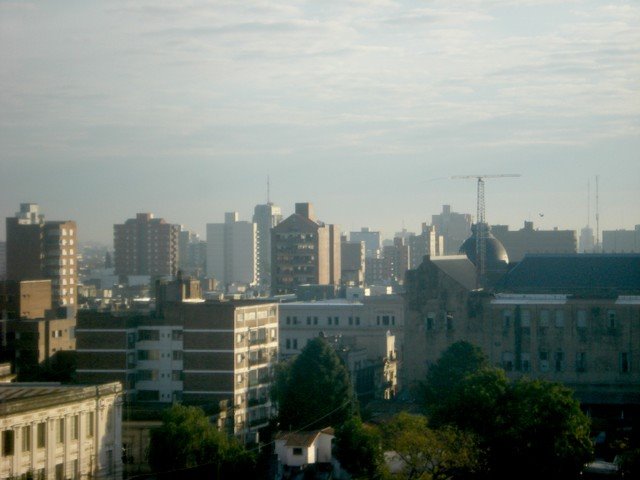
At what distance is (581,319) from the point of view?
238 feet

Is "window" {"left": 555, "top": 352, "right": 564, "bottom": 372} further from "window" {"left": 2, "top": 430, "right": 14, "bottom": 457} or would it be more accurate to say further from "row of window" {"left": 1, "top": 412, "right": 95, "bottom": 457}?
"window" {"left": 2, "top": 430, "right": 14, "bottom": 457}

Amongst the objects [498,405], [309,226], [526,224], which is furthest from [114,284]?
[498,405]

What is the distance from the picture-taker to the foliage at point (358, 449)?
1954 inches

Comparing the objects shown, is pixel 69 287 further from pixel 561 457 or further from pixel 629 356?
pixel 561 457

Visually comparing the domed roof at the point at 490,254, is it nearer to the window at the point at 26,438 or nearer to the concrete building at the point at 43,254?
the concrete building at the point at 43,254

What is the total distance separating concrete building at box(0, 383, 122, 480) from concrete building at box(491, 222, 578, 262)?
12256cm

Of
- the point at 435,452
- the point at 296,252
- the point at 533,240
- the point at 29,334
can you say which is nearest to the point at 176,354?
the point at 435,452

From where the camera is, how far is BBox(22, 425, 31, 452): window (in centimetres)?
3959

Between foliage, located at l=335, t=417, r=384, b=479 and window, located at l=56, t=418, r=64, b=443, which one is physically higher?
window, located at l=56, t=418, r=64, b=443

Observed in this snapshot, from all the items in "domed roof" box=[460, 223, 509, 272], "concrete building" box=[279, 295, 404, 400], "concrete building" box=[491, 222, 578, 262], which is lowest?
"concrete building" box=[279, 295, 404, 400]

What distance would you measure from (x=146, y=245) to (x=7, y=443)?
14607 cm

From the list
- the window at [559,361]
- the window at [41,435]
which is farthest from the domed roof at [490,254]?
the window at [41,435]

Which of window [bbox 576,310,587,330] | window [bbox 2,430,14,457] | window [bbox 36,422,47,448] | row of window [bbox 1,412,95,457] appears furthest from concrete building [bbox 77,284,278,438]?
window [bbox 2,430,14,457]

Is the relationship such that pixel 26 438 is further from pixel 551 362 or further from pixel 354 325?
pixel 354 325
